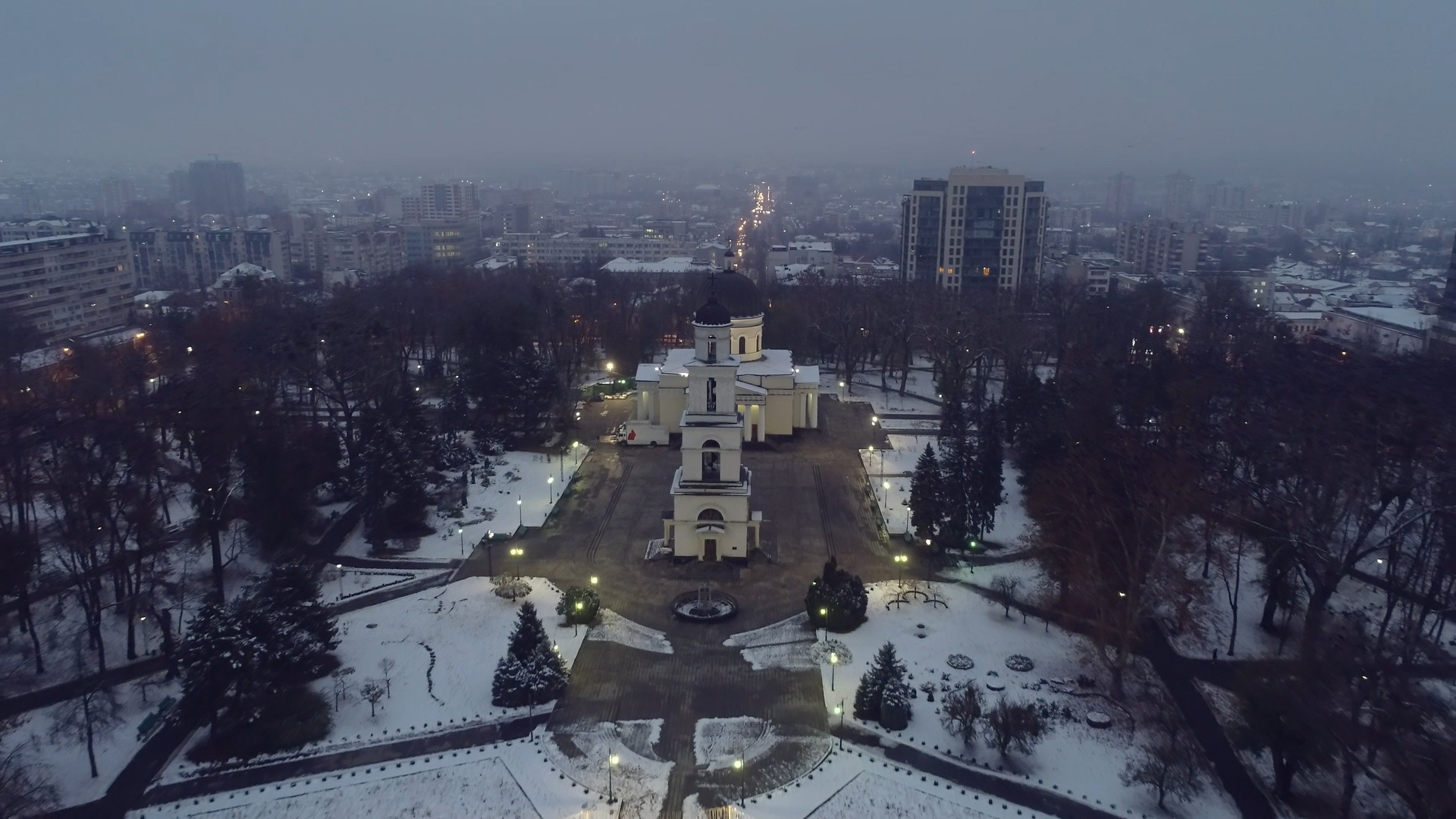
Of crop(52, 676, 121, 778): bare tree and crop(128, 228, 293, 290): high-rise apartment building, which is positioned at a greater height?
crop(128, 228, 293, 290): high-rise apartment building

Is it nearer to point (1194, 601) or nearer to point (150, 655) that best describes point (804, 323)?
point (1194, 601)

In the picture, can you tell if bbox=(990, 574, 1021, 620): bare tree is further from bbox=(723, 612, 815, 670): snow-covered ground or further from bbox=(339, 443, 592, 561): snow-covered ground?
bbox=(339, 443, 592, 561): snow-covered ground

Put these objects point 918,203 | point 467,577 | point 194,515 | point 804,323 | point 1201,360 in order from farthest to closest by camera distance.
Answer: point 918,203
point 804,323
point 1201,360
point 194,515
point 467,577

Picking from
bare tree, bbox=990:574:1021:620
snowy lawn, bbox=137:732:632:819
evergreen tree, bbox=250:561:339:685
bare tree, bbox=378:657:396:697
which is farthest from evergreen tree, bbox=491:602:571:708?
bare tree, bbox=990:574:1021:620

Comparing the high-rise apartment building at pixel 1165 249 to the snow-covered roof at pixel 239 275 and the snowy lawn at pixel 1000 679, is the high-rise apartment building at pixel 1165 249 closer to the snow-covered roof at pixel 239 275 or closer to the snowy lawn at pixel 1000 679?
the snowy lawn at pixel 1000 679

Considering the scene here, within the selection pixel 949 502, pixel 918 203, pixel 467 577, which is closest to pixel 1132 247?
pixel 918 203

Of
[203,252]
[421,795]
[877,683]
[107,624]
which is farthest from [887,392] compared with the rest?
[203,252]
